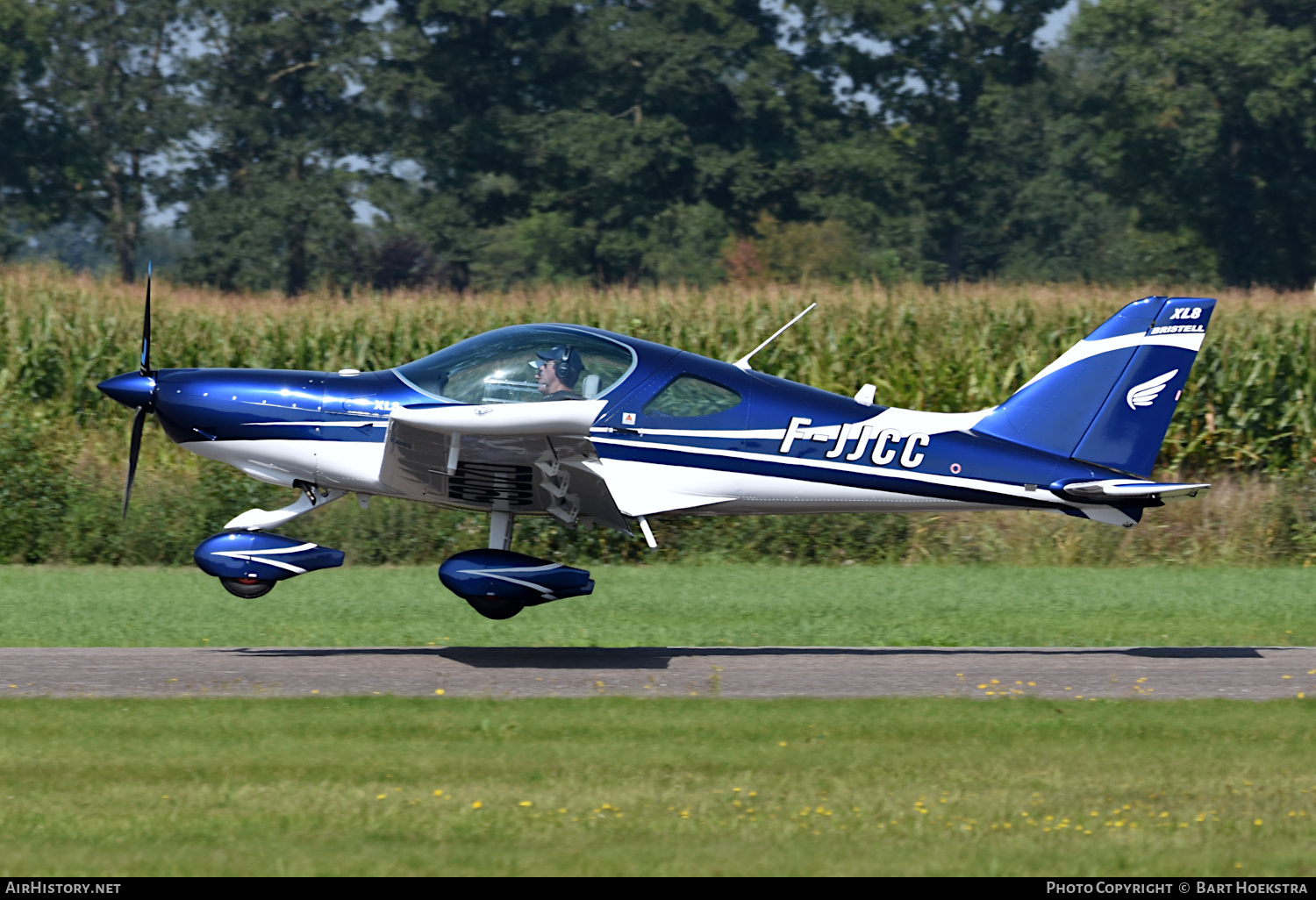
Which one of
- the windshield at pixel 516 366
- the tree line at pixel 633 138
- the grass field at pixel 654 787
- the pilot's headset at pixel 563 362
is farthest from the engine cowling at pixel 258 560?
the tree line at pixel 633 138

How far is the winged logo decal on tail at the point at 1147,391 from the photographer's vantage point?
35.2 feet

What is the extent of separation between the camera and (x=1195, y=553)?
17656 millimetres

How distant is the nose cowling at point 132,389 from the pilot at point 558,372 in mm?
2726

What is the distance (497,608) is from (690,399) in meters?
2.11

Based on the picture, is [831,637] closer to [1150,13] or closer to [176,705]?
[176,705]

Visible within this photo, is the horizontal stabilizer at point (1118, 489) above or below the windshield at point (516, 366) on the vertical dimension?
below

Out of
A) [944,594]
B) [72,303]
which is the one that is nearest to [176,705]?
[944,594]

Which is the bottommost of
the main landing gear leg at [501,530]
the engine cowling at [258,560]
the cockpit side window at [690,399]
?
the engine cowling at [258,560]

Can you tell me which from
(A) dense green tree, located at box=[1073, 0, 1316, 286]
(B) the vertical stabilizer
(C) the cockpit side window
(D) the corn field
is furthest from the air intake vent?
(A) dense green tree, located at box=[1073, 0, 1316, 286]

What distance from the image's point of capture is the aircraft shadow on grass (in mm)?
10383

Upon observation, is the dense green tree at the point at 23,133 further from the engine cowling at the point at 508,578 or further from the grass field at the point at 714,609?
the engine cowling at the point at 508,578

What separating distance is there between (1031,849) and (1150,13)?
42381 millimetres

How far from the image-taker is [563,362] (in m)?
10.4

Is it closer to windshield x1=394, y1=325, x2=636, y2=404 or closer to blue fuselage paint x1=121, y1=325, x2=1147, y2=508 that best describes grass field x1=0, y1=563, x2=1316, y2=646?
blue fuselage paint x1=121, y1=325, x2=1147, y2=508
